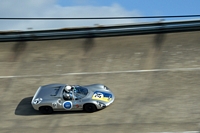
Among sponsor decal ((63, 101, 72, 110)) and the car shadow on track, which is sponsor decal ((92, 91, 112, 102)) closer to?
the car shadow on track

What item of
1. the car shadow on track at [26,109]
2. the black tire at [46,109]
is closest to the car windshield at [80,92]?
the car shadow on track at [26,109]

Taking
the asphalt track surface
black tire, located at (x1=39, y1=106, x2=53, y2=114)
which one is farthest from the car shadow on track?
black tire, located at (x1=39, y1=106, x2=53, y2=114)

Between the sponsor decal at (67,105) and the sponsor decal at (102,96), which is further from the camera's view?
the sponsor decal at (102,96)

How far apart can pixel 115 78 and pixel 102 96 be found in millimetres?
2231

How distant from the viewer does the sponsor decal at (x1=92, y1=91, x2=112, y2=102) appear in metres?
15.4

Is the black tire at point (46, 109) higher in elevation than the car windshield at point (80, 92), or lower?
lower

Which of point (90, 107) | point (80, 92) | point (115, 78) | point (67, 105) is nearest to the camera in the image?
point (90, 107)

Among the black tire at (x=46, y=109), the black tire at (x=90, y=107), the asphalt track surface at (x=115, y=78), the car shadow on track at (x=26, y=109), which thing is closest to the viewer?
the asphalt track surface at (x=115, y=78)

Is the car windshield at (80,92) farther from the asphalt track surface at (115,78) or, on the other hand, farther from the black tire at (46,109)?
the black tire at (46,109)

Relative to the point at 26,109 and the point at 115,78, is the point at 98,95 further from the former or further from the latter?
the point at 26,109

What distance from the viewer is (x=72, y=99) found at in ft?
50.4

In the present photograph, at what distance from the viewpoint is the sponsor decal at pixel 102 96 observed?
1535 centimetres

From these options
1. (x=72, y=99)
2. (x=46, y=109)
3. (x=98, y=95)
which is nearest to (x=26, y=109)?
(x=46, y=109)

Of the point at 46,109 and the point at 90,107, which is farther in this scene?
the point at 46,109
